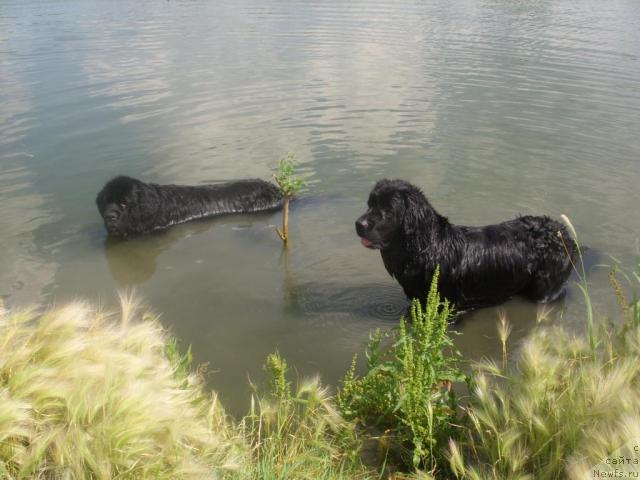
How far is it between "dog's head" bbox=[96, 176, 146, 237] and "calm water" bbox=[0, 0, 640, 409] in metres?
0.26

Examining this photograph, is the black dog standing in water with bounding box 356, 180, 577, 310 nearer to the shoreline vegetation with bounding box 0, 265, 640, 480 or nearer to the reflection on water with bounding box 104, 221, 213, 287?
the shoreline vegetation with bounding box 0, 265, 640, 480

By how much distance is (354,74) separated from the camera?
51.4 feet

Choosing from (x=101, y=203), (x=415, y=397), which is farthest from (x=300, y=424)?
(x=101, y=203)

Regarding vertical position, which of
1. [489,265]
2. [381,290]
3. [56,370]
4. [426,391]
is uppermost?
[56,370]

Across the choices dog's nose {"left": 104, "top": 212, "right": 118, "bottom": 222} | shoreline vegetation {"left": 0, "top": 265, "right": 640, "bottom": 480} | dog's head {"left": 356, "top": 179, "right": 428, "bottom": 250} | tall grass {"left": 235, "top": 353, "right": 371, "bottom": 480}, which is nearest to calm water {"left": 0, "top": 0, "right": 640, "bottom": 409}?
dog's nose {"left": 104, "top": 212, "right": 118, "bottom": 222}

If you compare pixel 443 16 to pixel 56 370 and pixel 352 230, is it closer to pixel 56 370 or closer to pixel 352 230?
pixel 352 230

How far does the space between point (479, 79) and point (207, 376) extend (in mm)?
12212

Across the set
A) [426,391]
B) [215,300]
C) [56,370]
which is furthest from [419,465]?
[215,300]

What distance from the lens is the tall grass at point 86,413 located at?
2098mm

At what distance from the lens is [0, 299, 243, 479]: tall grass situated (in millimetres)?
2098

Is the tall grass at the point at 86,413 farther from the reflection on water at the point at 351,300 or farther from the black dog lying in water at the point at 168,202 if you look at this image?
the black dog lying in water at the point at 168,202

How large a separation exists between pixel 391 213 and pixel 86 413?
3542 millimetres

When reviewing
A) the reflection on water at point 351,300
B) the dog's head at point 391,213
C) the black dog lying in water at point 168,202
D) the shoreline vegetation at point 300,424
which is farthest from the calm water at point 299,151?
the shoreline vegetation at point 300,424

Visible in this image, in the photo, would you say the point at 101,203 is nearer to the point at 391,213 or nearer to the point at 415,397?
the point at 391,213
